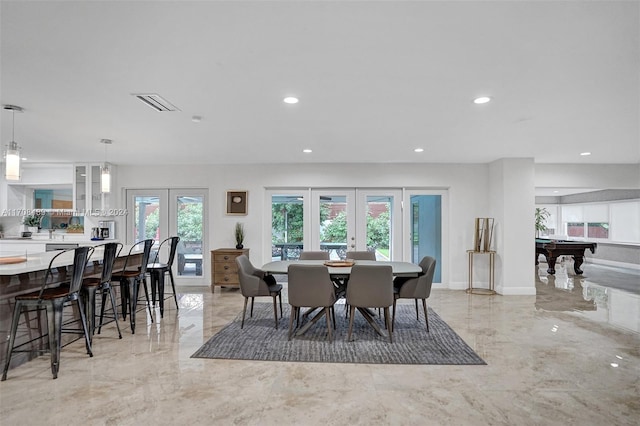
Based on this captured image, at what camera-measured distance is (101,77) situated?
2.69 metres

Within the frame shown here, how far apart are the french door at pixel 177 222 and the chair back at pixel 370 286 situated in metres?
4.21

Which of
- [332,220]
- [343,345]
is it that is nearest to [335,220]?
[332,220]

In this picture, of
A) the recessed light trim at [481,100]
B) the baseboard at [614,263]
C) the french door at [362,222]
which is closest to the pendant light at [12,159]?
the french door at [362,222]

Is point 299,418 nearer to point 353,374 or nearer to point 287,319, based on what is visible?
point 353,374

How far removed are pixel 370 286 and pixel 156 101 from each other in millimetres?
2735

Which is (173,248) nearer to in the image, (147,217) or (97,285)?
(97,285)

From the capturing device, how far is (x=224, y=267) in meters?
6.30

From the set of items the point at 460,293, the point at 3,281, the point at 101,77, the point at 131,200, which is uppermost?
the point at 101,77

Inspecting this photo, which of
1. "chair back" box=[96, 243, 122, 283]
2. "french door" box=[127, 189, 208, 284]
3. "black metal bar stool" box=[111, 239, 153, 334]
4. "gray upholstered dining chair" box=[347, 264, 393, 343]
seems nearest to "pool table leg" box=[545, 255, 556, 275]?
"gray upholstered dining chair" box=[347, 264, 393, 343]

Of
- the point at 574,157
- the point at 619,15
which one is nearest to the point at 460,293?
the point at 574,157

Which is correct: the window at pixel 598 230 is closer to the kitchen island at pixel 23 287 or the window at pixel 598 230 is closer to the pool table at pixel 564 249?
the pool table at pixel 564 249

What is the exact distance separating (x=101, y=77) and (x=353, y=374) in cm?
311

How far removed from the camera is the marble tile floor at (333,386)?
231cm

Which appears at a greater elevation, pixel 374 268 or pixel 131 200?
pixel 131 200
